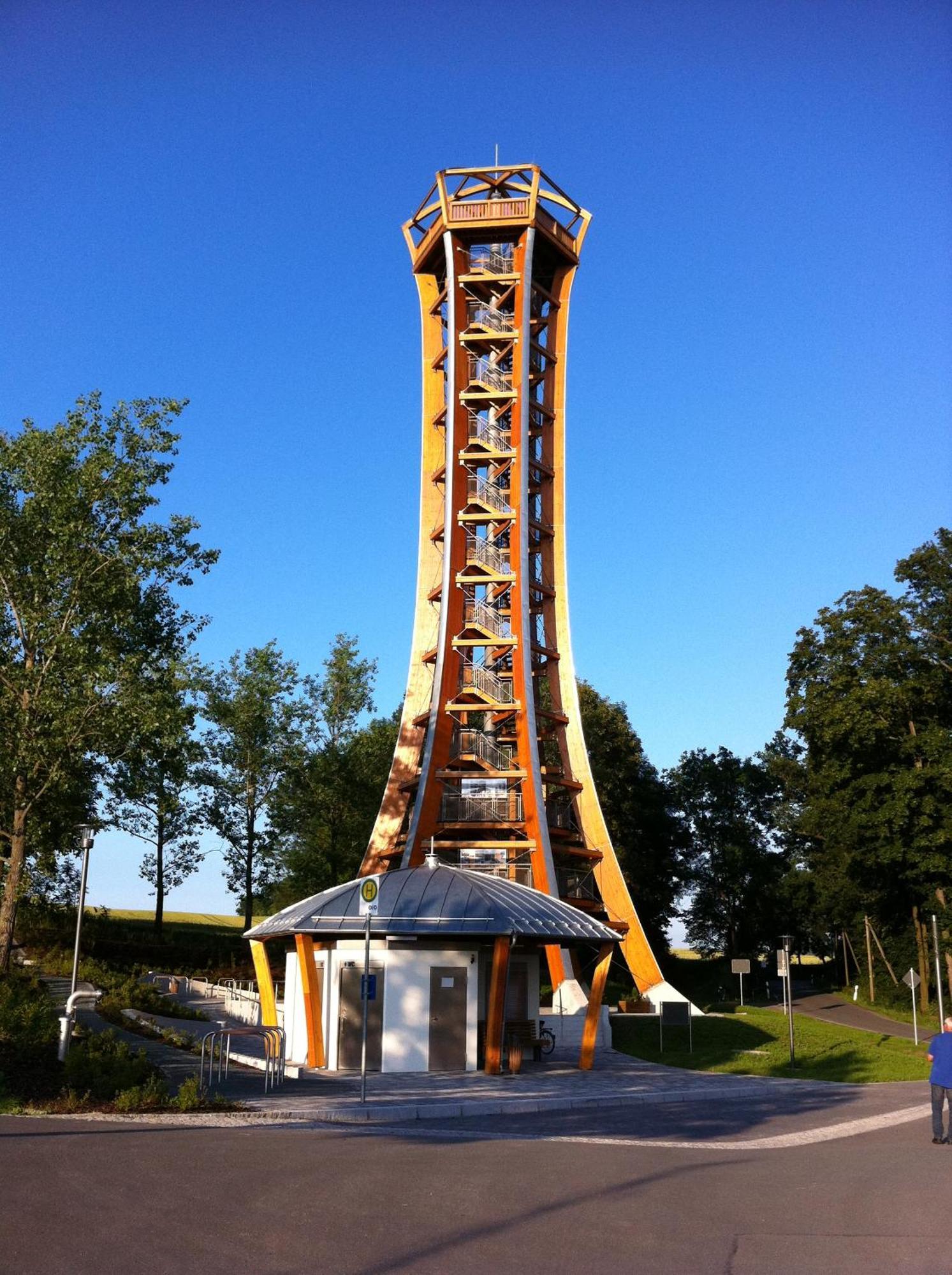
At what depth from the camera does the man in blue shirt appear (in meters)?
13.7

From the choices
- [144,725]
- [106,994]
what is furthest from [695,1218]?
[106,994]

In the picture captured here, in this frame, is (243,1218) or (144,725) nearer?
(243,1218)

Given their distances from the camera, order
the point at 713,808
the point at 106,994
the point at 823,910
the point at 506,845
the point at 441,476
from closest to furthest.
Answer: the point at 106,994 < the point at 506,845 < the point at 441,476 < the point at 823,910 < the point at 713,808

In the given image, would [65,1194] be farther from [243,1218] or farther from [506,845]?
[506,845]

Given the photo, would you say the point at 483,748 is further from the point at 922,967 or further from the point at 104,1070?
the point at 104,1070

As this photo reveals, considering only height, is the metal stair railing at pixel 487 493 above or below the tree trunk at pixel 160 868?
above

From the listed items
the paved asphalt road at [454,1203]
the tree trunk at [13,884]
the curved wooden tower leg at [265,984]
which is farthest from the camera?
the tree trunk at [13,884]

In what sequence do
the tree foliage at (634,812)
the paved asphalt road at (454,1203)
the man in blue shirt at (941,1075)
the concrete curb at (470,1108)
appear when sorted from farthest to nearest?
1. the tree foliage at (634,812)
2. the concrete curb at (470,1108)
3. the man in blue shirt at (941,1075)
4. the paved asphalt road at (454,1203)

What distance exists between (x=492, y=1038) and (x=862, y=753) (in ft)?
93.7

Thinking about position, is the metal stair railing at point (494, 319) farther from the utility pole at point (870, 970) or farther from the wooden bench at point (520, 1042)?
the utility pole at point (870, 970)

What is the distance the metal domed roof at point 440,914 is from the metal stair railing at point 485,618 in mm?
13339

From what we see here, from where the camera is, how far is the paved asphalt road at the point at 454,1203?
Result: 745 centimetres

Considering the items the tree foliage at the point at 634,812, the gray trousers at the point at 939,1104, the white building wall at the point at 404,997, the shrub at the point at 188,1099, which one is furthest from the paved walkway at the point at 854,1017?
the shrub at the point at 188,1099

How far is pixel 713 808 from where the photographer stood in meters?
76.5
